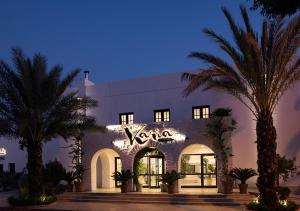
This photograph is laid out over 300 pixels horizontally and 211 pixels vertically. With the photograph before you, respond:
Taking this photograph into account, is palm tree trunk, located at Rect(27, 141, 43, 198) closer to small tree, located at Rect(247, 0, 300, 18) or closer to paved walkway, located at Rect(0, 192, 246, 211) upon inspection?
paved walkway, located at Rect(0, 192, 246, 211)

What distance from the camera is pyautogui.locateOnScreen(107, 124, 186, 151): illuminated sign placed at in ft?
87.5

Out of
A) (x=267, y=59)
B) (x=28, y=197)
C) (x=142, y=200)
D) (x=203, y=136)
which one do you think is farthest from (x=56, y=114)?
(x=267, y=59)

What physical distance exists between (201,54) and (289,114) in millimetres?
8284

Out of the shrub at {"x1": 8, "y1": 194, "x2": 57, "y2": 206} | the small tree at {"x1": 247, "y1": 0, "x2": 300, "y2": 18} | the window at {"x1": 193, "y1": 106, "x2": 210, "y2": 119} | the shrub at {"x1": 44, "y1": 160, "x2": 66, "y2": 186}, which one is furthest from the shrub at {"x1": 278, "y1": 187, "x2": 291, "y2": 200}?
the shrub at {"x1": 44, "y1": 160, "x2": 66, "y2": 186}

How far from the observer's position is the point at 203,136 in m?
25.6

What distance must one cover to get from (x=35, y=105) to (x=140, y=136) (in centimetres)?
669

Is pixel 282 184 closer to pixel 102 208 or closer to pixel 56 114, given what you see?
pixel 102 208

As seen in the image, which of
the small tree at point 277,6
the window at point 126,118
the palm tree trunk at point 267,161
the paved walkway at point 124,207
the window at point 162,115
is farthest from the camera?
the window at point 126,118

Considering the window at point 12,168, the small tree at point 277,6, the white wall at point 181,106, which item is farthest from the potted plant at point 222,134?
the window at point 12,168

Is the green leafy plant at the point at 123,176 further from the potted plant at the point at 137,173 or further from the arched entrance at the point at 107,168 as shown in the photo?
the arched entrance at the point at 107,168

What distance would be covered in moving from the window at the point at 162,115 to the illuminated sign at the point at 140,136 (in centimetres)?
251

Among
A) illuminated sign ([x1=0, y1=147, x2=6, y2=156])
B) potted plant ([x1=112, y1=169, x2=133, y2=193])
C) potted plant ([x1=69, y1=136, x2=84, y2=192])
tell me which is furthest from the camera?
illuminated sign ([x1=0, y1=147, x2=6, y2=156])

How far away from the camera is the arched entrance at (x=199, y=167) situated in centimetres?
2861

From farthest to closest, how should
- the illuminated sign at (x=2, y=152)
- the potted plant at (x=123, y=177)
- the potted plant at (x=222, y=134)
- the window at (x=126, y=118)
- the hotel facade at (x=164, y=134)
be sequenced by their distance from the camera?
1. the illuminated sign at (x=2, y=152)
2. the window at (x=126, y=118)
3. the potted plant at (x=123, y=177)
4. the hotel facade at (x=164, y=134)
5. the potted plant at (x=222, y=134)
